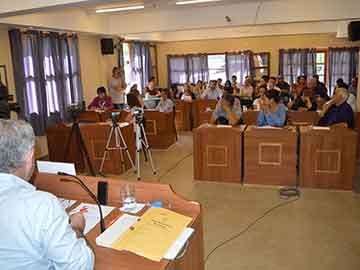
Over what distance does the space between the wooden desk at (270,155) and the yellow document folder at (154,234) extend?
2984 mm

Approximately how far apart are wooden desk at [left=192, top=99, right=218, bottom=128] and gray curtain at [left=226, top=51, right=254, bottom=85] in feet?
12.0

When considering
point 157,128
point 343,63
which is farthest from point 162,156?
point 343,63

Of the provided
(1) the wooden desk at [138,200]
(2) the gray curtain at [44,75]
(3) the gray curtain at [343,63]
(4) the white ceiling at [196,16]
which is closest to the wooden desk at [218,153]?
(4) the white ceiling at [196,16]

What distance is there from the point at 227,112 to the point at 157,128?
2111 mm

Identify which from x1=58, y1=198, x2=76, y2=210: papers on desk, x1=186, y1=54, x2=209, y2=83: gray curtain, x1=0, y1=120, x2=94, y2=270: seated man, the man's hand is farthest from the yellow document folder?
x1=186, y1=54, x2=209, y2=83: gray curtain

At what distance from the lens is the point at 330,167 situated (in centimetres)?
456

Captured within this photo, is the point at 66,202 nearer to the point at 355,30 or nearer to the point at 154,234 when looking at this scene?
the point at 154,234

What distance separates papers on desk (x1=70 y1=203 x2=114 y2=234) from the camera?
1.93 meters

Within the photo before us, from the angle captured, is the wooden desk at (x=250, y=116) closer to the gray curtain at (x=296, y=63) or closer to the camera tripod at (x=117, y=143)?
the camera tripod at (x=117, y=143)

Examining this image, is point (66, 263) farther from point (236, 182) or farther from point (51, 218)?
point (236, 182)

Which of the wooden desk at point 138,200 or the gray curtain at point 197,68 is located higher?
the gray curtain at point 197,68

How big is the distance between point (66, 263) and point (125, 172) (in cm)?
442

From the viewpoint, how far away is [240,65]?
12.0 metres

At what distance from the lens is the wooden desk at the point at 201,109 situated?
27.7 feet
